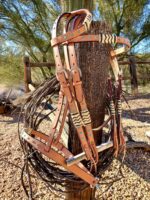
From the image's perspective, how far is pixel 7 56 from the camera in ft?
22.1

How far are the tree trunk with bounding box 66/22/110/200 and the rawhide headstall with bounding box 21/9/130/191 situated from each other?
0.15ft

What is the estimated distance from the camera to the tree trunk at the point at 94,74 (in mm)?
932

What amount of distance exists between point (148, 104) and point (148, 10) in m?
3.31

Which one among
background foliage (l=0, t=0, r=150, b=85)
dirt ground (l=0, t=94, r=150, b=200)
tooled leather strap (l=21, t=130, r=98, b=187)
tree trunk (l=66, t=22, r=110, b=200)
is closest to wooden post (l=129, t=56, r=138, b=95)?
background foliage (l=0, t=0, r=150, b=85)

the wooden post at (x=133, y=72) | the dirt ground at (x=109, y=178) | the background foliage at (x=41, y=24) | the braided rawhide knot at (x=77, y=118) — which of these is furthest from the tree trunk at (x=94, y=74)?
the background foliage at (x=41, y=24)

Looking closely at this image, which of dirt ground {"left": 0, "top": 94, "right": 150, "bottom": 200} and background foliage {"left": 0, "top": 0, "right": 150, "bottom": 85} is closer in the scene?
dirt ground {"left": 0, "top": 94, "right": 150, "bottom": 200}

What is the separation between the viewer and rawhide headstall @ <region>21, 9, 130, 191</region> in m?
0.81

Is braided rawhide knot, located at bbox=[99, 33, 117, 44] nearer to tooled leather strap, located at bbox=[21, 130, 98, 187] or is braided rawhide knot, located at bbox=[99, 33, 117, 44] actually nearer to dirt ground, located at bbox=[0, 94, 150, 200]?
tooled leather strap, located at bbox=[21, 130, 98, 187]

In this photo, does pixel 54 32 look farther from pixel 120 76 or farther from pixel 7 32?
pixel 7 32

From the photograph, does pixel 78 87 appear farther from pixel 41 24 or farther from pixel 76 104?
pixel 41 24

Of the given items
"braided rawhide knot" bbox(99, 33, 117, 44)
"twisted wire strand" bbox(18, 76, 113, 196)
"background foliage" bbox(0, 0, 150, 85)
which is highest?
"background foliage" bbox(0, 0, 150, 85)

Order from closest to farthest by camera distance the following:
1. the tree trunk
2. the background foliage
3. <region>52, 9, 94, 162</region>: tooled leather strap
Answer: <region>52, 9, 94, 162</region>: tooled leather strap → the tree trunk → the background foliage

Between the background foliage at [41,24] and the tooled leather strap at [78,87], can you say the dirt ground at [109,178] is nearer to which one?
the tooled leather strap at [78,87]

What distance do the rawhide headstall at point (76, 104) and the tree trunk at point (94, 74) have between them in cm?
5
